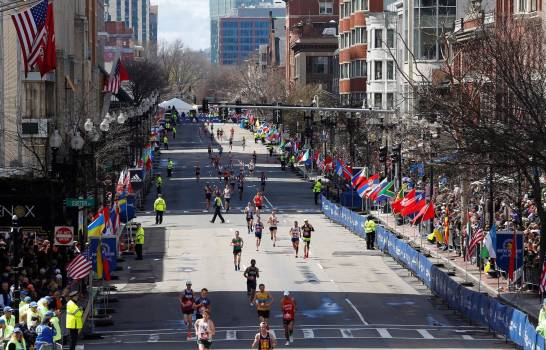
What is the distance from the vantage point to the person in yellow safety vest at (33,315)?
2998 centimetres

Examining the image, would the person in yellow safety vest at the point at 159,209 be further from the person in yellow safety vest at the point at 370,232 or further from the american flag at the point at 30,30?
the american flag at the point at 30,30

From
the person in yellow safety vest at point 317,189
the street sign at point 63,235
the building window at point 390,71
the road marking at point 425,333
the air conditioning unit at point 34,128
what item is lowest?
the road marking at point 425,333

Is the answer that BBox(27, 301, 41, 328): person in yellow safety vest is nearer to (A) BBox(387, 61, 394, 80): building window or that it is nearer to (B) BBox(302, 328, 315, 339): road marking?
(B) BBox(302, 328, 315, 339): road marking

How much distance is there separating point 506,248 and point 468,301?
4.51 m

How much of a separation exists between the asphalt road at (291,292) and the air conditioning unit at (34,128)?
680cm

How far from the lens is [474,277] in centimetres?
4788

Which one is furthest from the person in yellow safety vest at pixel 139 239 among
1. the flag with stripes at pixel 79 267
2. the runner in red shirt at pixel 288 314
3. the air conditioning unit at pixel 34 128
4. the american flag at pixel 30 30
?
the runner in red shirt at pixel 288 314

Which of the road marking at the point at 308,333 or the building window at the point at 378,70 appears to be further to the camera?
the building window at the point at 378,70

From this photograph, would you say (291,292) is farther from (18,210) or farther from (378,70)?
(378,70)

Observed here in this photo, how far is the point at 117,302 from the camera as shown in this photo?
144ft

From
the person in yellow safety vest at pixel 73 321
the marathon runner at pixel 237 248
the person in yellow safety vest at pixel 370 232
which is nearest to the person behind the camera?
the person in yellow safety vest at pixel 73 321

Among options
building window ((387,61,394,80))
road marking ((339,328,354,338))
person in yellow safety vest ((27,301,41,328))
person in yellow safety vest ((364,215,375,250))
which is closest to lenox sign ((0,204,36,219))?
road marking ((339,328,354,338))

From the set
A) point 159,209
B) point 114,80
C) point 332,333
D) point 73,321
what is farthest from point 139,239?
point 73,321

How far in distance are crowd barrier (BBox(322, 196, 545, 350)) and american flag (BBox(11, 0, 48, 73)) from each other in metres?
14.0
